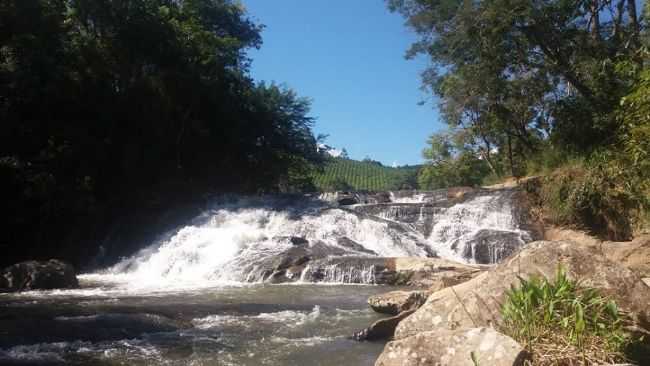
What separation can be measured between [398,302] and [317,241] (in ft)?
23.0

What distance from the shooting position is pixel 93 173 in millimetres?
19562

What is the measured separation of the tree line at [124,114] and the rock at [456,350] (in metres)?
15.6

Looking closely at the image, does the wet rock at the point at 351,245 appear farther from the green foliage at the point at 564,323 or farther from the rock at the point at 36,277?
the green foliage at the point at 564,323

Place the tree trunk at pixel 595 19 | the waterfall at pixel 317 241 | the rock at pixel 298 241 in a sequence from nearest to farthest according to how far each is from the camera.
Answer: the waterfall at pixel 317 241 → the rock at pixel 298 241 → the tree trunk at pixel 595 19

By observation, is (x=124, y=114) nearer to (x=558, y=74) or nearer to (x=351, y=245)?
(x=351, y=245)

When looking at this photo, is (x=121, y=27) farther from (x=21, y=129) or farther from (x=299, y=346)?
(x=299, y=346)

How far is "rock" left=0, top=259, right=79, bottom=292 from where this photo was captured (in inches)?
406

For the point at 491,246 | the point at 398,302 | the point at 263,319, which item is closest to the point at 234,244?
the point at 491,246

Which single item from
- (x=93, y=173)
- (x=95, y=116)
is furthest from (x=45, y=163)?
(x=95, y=116)

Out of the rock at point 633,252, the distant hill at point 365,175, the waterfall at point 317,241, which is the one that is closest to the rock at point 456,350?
the rock at point 633,252

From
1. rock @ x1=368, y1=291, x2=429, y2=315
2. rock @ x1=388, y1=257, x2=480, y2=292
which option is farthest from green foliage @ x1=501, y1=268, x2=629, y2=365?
rock @ x1=388, y1=257, x2=480, y2=292

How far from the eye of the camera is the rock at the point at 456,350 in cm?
300

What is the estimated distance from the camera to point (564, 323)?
3209 millimetres

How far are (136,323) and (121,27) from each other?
17.2m
